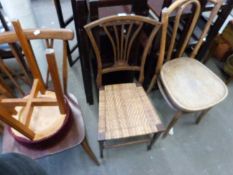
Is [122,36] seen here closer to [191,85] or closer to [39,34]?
[39,34]

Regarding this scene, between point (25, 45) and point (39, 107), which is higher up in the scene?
point (25, 45)

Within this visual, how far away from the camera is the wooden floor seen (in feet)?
4.12

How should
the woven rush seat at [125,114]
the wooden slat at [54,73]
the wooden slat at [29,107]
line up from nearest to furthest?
the wooden slat at [54,73], the wooden slat at [29,107], the woven rush seat at [125,114]

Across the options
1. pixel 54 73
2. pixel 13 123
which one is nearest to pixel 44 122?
pixel 13 123

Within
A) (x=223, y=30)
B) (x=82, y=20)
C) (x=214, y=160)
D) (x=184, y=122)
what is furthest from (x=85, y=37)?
(x=223, y=30)

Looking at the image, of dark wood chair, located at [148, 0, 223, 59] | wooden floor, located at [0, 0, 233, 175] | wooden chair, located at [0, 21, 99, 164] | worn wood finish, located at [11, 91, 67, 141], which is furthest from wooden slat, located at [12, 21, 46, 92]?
dark wood chair, located at [148, 0, 223, 59]

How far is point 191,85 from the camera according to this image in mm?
1193

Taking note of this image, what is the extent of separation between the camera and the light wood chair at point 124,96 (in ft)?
3.20

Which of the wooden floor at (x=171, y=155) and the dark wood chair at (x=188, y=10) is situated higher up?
the dark wood chair at (x=188, y=10)

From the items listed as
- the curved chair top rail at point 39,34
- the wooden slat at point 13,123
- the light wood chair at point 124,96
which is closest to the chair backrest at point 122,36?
the light wood chair at point 124,96

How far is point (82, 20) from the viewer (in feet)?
3.18

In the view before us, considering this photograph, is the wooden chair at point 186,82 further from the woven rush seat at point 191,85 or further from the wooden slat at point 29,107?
the wooden slat at point 29,107

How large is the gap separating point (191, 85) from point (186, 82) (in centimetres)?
4

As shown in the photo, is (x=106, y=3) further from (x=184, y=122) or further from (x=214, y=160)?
(x=214, y=160)
